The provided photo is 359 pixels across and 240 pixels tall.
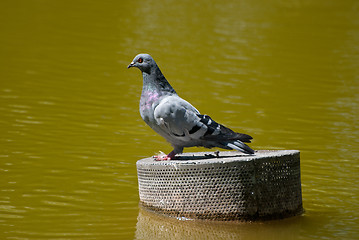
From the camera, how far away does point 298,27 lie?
23297 mm

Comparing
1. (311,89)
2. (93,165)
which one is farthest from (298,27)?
(93,165)

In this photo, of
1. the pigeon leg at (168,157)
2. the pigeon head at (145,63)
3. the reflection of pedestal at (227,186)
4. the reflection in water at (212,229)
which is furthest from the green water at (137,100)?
the pigeon head at (145,63)

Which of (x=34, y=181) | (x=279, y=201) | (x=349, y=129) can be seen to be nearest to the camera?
(x=279, y=201)

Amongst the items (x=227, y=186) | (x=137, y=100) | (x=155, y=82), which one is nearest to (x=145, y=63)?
(x=155, y=82)

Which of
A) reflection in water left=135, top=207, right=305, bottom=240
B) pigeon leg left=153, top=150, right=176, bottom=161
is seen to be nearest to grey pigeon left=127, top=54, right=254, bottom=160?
pigeon leg left=153, top=150, right=176, bottom=161

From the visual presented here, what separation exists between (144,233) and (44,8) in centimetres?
1693

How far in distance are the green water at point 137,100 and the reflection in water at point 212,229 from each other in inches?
0.7

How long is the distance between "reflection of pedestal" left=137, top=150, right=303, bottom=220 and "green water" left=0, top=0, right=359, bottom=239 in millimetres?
154

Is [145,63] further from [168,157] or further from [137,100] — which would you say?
[137,100]

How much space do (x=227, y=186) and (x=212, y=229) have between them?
0.47 m

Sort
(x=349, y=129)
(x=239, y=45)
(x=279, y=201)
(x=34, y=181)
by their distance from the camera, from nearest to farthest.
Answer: (x=279, y=201)
(x=34, y=181)
(x=349, y=129)
(x=239, y=45)

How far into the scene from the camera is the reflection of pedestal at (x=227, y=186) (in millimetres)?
6867

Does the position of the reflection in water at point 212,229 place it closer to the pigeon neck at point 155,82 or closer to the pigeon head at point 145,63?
the pigeon neck at point 155,82

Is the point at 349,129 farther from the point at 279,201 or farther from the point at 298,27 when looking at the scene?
the point at 298,27
